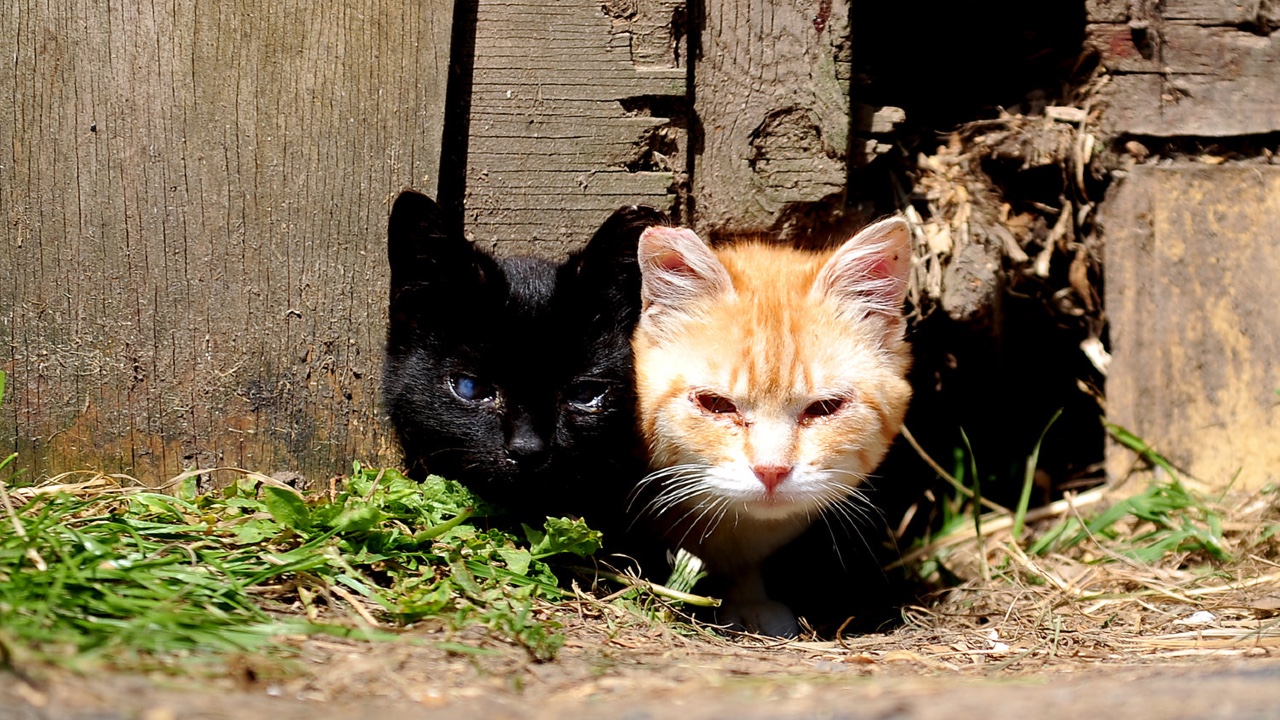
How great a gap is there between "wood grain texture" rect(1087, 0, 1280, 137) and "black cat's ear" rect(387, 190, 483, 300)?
2682 millimetres

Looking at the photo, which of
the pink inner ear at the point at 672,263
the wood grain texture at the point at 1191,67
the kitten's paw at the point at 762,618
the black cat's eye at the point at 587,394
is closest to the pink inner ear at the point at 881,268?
the pink inner ear at the point at 672,263

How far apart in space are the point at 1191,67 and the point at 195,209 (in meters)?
3.62

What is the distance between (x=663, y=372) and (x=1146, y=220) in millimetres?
2202

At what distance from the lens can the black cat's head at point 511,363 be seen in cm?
290

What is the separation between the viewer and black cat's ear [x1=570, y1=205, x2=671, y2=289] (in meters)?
3.00

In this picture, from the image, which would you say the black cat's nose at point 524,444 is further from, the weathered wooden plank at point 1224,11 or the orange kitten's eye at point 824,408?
the weathered wooden plank at point 1224,11

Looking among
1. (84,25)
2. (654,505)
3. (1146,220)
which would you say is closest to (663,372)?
(654,505)

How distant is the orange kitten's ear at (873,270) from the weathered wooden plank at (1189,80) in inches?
58.9

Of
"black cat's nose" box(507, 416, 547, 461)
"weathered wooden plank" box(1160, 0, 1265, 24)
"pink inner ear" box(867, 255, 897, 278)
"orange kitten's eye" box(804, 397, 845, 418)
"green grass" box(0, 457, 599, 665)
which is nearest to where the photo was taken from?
"green grass" box(0, 457, 599, 665)

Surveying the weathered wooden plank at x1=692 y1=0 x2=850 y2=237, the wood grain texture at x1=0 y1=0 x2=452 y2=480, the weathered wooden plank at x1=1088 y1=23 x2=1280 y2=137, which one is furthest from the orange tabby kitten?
the weathered wooden plank at x1=1088 y1=23 x2=1280 y2=137

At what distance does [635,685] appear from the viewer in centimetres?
217

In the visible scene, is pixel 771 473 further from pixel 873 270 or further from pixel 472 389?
pixel 472 389

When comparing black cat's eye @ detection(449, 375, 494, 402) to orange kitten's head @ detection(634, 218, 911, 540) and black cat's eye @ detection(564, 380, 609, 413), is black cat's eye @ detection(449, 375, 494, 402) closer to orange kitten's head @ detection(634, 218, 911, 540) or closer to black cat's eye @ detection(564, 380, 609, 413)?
black cat's eye @ detection(564, 380, 609, 413)

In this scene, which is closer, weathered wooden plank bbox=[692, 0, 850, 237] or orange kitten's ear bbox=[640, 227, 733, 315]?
orange kitten's ear bbox=[640, 227, 733, 315]
